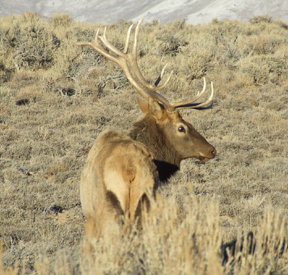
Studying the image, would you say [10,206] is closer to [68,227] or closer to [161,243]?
[68,227]

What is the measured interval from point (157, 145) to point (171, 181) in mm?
2490

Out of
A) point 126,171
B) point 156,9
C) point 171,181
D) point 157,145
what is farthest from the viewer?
point 156,9

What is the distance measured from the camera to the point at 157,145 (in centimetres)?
432

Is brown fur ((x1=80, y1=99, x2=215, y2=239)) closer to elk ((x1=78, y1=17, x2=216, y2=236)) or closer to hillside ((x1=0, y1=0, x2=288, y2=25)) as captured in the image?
elk ((x1=78, y1=17, x2=216, y2=236))

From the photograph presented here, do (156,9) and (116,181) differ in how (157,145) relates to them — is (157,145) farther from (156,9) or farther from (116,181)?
(156,9)

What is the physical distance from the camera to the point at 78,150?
7.88m

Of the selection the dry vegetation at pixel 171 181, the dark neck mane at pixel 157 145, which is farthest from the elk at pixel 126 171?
the dry vegetation at pixel 171 181

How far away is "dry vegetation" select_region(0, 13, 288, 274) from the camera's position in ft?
9.04

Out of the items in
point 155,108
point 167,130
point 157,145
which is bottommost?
point 157,145

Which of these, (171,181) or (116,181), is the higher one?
(116,181)

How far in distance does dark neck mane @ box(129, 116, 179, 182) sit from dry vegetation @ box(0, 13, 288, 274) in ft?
1.58

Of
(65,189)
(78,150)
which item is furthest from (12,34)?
(65,189)

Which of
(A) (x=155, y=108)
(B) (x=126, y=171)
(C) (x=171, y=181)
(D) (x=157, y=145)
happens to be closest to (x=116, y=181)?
(B) (x=126, y=171)

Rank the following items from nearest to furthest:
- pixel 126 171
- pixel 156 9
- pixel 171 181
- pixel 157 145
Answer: pixel 126 171 → pixel 157 145 → pixel 171 181 → pixel 156 9
